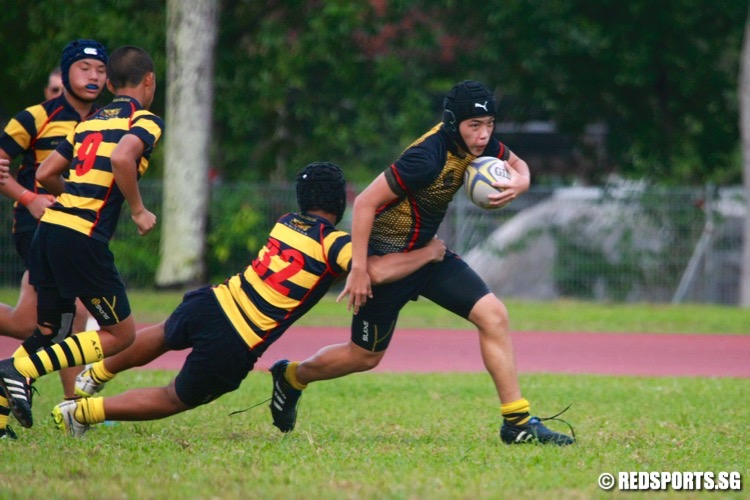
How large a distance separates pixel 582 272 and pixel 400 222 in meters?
13.6

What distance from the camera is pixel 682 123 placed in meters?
23.0

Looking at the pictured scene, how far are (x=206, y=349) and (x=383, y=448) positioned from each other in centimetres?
106

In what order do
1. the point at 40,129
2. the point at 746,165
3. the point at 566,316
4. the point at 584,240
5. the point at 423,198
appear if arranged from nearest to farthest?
the point at 423,198
the point at 40,129
the point at 566,316
the point at 746,165
the point at 584,240

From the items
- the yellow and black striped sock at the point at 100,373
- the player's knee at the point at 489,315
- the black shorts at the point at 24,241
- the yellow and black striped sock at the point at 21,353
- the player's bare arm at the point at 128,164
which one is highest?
the player's bare arm at the point at 128,164

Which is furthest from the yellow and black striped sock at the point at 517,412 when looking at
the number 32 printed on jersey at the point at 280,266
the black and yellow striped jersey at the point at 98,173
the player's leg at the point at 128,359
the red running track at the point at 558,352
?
the red running track at the point at 558,352

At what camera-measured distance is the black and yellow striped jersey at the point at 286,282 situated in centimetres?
615

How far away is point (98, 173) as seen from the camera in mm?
6375

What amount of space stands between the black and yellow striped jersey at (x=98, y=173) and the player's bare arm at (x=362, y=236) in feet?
3.98

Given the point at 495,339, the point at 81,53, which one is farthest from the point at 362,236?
the point at 81,53

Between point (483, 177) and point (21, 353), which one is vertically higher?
point (483, 177)

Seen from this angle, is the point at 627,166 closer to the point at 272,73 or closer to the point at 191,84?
the point at 272,73

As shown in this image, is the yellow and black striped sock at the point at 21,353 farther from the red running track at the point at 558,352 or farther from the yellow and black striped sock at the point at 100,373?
the red running track at the point at 558,352

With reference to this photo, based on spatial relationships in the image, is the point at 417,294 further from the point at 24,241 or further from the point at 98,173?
the point at 24,241

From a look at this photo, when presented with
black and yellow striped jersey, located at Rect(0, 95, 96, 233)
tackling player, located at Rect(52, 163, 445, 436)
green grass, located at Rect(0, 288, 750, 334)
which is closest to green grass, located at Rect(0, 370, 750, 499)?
tackling player, located at Rect(52, 163, 445, 436)
